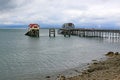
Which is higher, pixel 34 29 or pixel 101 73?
pixel 34 29

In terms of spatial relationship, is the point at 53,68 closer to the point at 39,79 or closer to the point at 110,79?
the point at 39,79

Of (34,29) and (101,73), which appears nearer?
(101,73)

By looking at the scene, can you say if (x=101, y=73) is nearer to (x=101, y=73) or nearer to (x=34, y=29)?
(x=101, y=73)

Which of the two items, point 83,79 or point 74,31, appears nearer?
point 83,79

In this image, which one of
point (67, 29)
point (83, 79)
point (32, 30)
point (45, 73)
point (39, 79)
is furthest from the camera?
point (67, 29)

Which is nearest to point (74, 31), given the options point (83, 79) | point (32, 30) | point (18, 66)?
point (32, 30)

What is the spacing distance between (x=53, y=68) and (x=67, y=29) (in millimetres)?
102499

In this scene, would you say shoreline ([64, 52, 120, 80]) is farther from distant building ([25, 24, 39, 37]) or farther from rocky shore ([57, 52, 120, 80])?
distant building ([25, 24, 39, 37])

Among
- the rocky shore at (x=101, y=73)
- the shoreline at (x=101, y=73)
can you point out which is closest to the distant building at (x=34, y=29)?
the shoreline at (x=101, y=73)

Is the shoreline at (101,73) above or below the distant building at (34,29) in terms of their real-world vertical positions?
below

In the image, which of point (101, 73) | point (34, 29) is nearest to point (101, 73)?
point (101, 73)

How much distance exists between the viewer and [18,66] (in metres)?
34.0

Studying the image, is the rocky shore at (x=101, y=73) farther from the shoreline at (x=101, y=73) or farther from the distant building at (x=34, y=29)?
the distant building at (x=34, y=29)

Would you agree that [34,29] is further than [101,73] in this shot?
Yes
